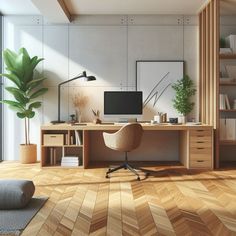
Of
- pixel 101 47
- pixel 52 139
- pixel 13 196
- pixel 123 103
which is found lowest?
pixel 13 196

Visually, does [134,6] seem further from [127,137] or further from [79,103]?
[127,137]

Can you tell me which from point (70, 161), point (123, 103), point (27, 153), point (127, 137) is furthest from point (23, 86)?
point (127, 137)

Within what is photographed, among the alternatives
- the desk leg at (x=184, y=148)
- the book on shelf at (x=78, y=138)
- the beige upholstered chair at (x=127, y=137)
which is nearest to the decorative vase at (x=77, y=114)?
the book on shelf at (x=78, y=138)

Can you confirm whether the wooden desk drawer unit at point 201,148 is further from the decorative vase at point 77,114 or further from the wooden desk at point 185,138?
the decorative vase at point 77,114

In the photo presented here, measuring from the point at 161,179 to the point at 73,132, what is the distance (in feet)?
5.69

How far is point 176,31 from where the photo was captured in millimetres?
6336

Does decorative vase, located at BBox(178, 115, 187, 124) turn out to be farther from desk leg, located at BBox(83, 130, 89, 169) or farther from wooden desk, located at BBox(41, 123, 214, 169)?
desk leg, located at BBox(83, 130, 89, 169)

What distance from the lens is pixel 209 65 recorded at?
19.0 ft

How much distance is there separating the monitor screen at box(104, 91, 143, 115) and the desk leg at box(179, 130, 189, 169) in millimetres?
843

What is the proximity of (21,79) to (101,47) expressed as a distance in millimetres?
1528

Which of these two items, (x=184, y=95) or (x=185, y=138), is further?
(x=184, y=95)

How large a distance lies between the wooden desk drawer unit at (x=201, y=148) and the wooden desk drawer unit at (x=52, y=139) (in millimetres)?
2082

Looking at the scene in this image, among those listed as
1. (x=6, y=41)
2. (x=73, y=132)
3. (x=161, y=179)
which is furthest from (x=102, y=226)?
(x=6, y=41)

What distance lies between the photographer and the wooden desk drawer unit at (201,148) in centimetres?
554
